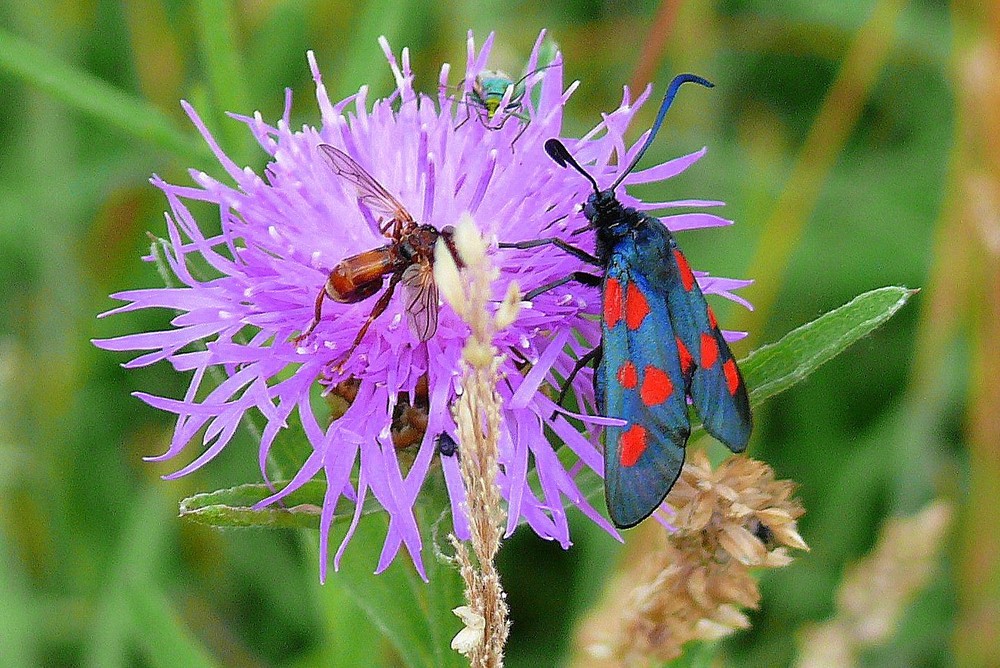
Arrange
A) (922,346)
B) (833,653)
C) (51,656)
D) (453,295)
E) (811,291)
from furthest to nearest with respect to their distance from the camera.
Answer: (811,291)
(922,346)
(51,656)
(833,653)
(453,295)

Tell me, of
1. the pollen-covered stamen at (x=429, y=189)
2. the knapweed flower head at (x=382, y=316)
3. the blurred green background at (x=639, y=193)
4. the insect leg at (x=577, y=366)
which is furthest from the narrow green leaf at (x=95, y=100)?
the insect leg at (x=577, y=366)

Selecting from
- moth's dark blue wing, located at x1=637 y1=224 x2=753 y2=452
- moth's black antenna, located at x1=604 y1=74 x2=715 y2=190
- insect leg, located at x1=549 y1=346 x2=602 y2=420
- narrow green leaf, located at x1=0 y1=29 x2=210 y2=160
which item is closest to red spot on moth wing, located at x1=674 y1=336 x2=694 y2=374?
moth's dark blue wing, located at x1=637 y1=224 x2=753 y2=452

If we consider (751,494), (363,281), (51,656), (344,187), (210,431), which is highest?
(344,187)

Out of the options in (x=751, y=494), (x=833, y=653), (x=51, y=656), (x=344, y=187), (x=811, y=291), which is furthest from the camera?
(x=811, y=291)

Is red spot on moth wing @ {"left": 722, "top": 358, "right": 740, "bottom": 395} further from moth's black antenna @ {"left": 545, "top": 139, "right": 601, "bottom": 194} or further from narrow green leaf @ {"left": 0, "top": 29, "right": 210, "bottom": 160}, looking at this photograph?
narrow green leaf @ {"left": 0, "top": 29, "right": 210, "bottom": 160}

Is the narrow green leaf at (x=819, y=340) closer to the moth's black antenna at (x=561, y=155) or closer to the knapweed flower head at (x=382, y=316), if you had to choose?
the knapweed flower head at (x=382, y=316)

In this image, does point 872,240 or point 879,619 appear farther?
point 872,240

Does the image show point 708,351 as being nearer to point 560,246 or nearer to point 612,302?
point 612,302

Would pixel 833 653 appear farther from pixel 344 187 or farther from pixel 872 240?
pixel 872 240

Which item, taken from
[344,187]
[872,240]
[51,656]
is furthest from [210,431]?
[872,240]
